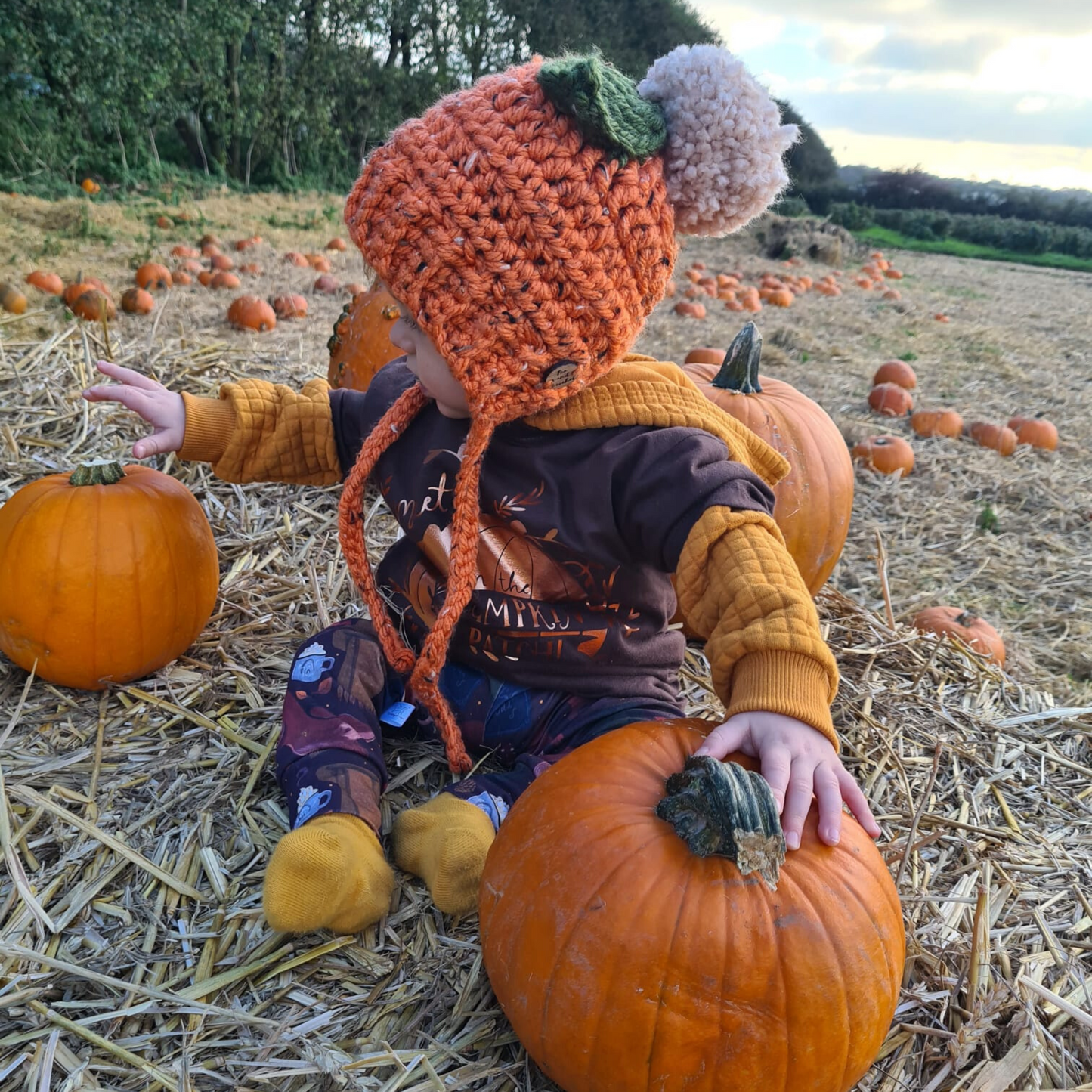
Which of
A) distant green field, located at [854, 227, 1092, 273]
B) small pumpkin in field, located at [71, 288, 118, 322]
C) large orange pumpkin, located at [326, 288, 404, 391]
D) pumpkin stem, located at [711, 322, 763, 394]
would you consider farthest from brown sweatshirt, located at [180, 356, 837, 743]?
distant green field, located at [854, 227, 1092, 273]

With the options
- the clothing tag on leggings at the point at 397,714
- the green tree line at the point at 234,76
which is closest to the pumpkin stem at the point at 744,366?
the clothing tag on leggings at the point at 397,714

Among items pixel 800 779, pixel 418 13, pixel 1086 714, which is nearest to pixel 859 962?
pixel 800 779

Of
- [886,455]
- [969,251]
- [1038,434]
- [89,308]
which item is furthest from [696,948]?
[969,251]

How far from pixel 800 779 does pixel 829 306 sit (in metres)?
11.9

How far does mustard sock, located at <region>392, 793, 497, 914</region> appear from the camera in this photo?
6.50 ft

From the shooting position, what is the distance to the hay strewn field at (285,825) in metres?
1.75

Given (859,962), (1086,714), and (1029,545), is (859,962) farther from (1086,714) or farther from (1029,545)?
(1029,545)

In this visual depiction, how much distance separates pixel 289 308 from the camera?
7.83 meters

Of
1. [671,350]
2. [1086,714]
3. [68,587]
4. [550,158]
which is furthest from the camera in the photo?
[671,350]

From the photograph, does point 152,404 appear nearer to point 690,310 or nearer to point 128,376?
point 128,376

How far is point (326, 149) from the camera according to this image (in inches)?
790

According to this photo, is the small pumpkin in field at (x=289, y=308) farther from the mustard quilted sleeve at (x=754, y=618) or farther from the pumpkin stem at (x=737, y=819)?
the pumpkin stem at (x=737, y=819)

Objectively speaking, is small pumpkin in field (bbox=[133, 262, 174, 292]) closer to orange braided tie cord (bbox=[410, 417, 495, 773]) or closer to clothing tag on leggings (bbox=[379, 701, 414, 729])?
clothing tag on leggings (bbox=[379, 701, 414, 729])

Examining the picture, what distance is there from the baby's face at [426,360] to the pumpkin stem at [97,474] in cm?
113
